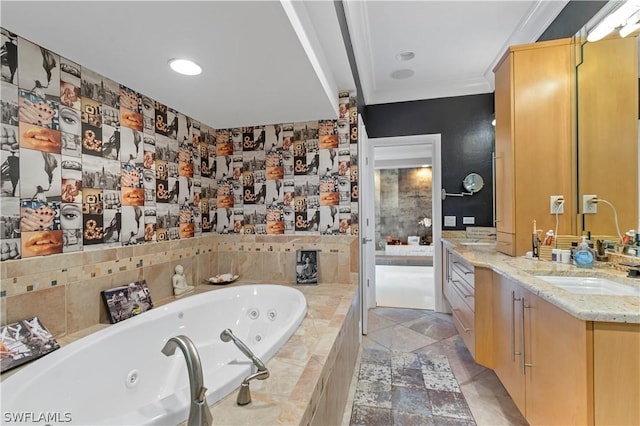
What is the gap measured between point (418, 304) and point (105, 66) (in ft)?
12.5

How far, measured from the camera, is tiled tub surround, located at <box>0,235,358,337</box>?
1.26 meters

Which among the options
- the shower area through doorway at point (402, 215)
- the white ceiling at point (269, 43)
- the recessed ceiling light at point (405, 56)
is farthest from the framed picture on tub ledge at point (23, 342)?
the shower area through doorway at point (402, 215)

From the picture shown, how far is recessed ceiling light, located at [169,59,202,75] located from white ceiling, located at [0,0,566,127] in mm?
46

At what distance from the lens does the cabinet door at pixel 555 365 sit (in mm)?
1008

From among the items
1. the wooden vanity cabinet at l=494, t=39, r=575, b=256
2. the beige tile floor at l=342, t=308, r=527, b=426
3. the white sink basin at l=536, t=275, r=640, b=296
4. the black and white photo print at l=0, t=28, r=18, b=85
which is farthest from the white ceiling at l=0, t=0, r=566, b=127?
the beige tile floor at l=342, t=308, r=527, b=426

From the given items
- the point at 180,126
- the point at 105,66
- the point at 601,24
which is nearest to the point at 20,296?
the point at 105,66

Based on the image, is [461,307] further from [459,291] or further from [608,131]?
[608,131]

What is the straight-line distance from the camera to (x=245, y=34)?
128cm

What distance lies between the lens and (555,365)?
117cm

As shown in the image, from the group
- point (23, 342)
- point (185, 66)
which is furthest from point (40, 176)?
point (185, 66)

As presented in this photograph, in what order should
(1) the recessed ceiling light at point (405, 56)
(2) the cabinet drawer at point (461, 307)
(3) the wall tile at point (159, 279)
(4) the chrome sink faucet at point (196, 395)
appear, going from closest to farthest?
(4) the chrome sink faucet at point (196, 395), (3) the wall tile at point (159, 279), (2) the cabinet drawer at point (461, 307), (1) the recessed ceiling light at point (405, 56)

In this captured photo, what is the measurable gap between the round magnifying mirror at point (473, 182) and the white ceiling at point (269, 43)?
3.30 ft

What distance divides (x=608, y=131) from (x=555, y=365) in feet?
5.00

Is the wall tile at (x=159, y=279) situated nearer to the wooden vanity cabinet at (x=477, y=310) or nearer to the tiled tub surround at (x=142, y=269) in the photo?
the tiled tub surround at (x=142, y=269)
